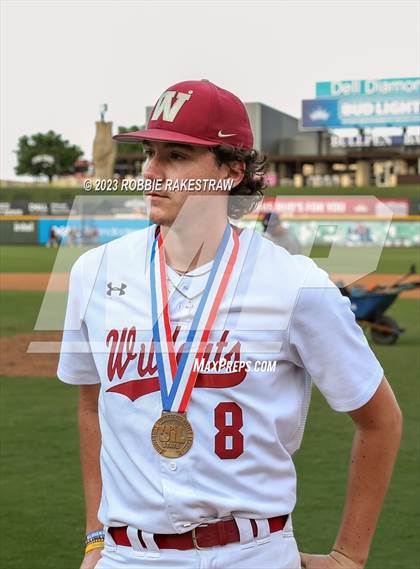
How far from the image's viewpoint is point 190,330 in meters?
2.46

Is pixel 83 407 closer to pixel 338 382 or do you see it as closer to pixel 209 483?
pixel 209 483

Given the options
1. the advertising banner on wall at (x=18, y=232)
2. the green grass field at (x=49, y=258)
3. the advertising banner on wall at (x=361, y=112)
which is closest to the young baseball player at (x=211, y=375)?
the green grass field at (x=49, y=258)

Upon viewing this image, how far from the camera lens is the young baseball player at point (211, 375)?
91.5 inches

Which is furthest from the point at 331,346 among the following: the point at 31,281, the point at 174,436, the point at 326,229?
the point at 326,229

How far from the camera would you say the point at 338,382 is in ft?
7.96

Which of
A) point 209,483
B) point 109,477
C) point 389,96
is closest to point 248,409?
point 209,483

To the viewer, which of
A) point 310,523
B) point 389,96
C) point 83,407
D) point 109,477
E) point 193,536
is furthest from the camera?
point 389,96

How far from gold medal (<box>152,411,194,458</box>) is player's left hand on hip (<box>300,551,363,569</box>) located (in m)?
0.49

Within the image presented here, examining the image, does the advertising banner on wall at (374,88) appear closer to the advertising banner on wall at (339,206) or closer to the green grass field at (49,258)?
the advertising banner on wall at (339,206)

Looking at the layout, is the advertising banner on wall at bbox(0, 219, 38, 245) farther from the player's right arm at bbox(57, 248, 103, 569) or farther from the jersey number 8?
the jersey number 8

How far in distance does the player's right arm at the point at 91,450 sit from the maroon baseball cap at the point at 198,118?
796 millimetres

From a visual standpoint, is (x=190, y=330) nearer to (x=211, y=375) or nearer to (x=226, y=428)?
(x=211, y=375)

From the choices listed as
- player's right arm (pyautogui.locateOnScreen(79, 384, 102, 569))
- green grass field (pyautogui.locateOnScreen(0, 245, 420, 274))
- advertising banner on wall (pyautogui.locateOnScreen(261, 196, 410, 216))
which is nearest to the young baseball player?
player's right arm (pyautogui.locateOnScreen(79, 384, 102, 569))

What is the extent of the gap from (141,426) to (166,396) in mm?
108
